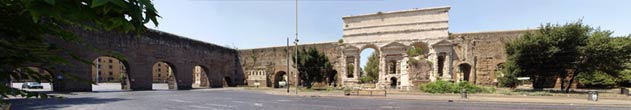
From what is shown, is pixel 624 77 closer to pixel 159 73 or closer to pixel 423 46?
pixel 423 46

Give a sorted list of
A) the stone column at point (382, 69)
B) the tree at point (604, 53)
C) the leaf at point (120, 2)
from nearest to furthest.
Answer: the leaf at point (120, 2)
the tree at point (604, 53)
the stone column at point (382, 69)

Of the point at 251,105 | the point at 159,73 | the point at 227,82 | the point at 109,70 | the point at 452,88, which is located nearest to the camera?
the point at 251,105

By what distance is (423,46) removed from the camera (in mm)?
31984

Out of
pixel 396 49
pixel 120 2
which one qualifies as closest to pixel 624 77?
pixel 396 49

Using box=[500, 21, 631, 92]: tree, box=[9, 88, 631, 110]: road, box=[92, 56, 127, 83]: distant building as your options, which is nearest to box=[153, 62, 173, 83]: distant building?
box=[92, 56, 127, 83]: distant building

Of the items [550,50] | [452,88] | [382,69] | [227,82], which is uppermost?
[550,50]

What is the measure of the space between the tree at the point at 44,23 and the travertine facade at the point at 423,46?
30.8 metres

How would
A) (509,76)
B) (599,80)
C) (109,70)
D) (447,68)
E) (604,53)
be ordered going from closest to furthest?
1. (604,53)
2. (509,76)
3. (599,80)
4. (447,68)
5. (109,70)

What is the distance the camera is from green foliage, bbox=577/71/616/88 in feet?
95.1

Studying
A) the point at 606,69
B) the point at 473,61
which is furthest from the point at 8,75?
the point at 473,61

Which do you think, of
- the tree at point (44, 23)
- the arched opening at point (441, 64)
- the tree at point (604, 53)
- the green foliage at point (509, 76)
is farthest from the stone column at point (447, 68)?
the tree at point (44, 23)

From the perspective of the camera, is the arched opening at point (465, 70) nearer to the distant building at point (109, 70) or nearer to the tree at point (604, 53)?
the tree at point (604, 53)

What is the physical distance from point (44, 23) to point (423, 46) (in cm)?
3226

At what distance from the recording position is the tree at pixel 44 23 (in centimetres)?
114
